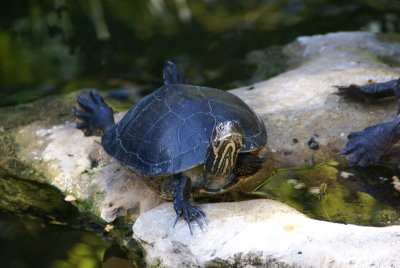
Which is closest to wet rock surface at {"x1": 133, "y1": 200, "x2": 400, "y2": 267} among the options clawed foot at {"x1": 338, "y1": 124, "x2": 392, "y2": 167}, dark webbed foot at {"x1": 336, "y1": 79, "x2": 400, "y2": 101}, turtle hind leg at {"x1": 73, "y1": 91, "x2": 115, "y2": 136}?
clawed foot at {"x1": 338, "y1": 124, "x2": 392, "y2": 167}

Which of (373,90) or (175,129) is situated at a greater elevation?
(175,129)

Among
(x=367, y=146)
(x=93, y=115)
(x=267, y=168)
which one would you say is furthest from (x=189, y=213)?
(x=93, y=115)

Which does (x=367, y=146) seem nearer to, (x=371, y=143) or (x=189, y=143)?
(x=371, y=143)

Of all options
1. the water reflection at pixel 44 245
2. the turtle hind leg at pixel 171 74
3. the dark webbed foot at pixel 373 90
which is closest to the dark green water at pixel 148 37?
the turtle hind leg at pixel 171 74

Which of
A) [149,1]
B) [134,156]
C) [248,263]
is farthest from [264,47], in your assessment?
[248,263]

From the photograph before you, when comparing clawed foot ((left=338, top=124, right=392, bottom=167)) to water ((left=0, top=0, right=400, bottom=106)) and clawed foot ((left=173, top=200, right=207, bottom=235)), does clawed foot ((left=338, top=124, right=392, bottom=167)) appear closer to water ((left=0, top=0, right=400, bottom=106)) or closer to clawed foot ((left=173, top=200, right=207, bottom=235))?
clawed foot ((left=173, top=200, right=207, bottom=235))

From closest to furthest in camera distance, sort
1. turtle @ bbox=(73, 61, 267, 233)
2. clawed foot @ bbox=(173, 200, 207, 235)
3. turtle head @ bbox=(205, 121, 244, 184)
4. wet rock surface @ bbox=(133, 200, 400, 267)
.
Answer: wet rock surface @ bbox=(133, 200, 400, 267), clawed foot @ bbox=(173, 200, 207, 235), turtle head @ bbox=(205, 121, 244, 184), turtle @ bbox=(73, 61, 267, 233)

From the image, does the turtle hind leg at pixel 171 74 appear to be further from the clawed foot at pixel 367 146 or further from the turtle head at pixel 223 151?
the clawed foot at pixel 367 146
